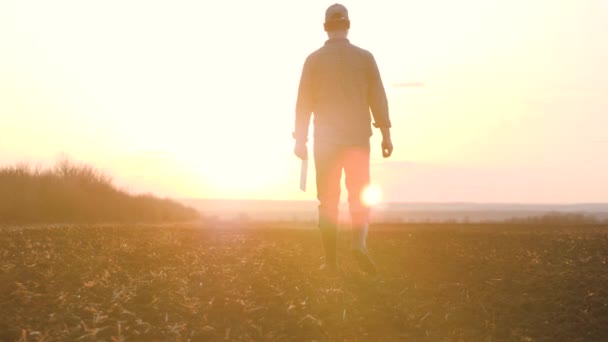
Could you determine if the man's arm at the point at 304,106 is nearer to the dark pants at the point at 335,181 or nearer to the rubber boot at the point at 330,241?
the dark pants at the point at 335,181

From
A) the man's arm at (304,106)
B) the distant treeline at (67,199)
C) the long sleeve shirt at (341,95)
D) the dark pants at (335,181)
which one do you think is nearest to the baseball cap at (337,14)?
the long sleeve shirt at (341,95)

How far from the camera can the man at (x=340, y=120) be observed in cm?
852

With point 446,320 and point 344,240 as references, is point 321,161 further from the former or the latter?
point 344,240

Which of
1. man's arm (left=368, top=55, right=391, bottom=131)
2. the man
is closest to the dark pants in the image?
the man

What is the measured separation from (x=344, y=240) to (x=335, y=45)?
4416 mm

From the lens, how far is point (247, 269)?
8250mm

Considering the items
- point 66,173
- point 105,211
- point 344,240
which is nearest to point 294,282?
point 344,240

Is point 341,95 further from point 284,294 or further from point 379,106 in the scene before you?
point 284,294

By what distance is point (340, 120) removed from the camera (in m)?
8.50

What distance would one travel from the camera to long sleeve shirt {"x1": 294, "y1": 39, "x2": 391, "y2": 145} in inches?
336

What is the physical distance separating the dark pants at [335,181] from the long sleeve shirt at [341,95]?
0.11m

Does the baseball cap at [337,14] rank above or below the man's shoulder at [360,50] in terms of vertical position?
above

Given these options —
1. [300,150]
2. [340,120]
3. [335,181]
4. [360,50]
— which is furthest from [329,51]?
[335,181]

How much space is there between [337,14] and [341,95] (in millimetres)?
888
